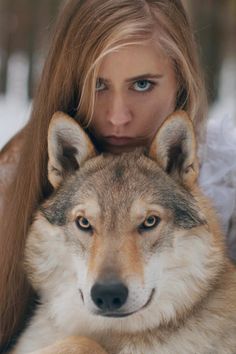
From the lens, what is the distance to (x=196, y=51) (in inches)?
126

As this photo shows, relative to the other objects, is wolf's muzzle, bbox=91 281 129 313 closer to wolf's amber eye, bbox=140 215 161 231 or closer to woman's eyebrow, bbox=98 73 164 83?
wolf's amber eye, bbox=140 215 161 231

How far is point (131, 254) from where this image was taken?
8.00 ft

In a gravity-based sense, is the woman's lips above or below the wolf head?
above

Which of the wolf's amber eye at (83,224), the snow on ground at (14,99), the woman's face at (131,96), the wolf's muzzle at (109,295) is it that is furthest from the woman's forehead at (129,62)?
the snow on ground at (14,99)

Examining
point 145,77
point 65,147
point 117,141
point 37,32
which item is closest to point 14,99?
point 37,32

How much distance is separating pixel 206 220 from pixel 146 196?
0.24m

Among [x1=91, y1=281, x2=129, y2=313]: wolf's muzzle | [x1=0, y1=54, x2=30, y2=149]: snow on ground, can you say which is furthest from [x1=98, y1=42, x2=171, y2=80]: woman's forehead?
[x1=0, y1=54, x2=30, y2=149]: snow on ground

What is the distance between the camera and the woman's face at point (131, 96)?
9.57 feet

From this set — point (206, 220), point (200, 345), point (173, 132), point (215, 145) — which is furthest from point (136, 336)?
point (215, 145)

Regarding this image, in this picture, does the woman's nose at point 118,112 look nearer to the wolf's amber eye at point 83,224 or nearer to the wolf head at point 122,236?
the wolf head at point 122,236

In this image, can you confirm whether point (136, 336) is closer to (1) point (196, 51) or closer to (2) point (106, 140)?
(2) point (106, 140)

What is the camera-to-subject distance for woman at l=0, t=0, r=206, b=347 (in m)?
2.92

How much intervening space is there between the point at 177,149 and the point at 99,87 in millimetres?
465

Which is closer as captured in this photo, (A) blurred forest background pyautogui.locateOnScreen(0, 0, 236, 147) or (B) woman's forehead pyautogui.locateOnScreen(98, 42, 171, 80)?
(B) woman's forehead pyautogui.locateOnScreen(98, 42, 171, 80)
